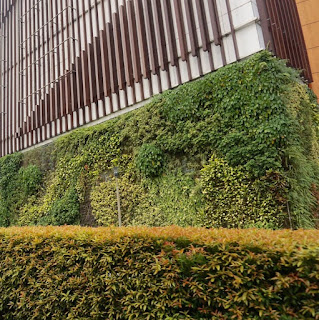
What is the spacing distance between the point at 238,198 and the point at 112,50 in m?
5.15

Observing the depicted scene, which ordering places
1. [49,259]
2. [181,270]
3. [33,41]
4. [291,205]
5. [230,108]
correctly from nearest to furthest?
[181,270] → [49,259] → [291,205] → [230,108] → [33,41]

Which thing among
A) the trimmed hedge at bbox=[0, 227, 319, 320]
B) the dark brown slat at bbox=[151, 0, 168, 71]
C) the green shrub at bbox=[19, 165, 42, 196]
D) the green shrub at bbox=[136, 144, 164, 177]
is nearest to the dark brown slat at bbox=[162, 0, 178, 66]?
the dark brown slat at bbox=[151, 0, 168, 71]

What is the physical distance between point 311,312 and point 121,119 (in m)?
5.93

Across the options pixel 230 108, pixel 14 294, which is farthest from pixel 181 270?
pixel 230 108

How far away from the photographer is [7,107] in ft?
38.7

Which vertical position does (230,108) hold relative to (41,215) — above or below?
above

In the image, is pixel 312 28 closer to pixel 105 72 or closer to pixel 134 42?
pixel 134 42

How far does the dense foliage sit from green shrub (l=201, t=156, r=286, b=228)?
17 mm

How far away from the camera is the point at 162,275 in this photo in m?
→ 2.49

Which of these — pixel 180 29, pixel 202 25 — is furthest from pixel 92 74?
pixel 202 25

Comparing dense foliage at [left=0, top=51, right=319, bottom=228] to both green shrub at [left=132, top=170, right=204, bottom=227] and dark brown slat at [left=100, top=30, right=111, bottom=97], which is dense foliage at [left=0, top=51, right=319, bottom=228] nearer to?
green shrub at [left=132, top=170, right=204, bottom=227]

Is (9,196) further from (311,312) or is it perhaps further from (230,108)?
(311,312)

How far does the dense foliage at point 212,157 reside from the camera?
15.2ft

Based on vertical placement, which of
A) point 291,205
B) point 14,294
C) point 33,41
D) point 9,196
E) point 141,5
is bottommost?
point 14,294
